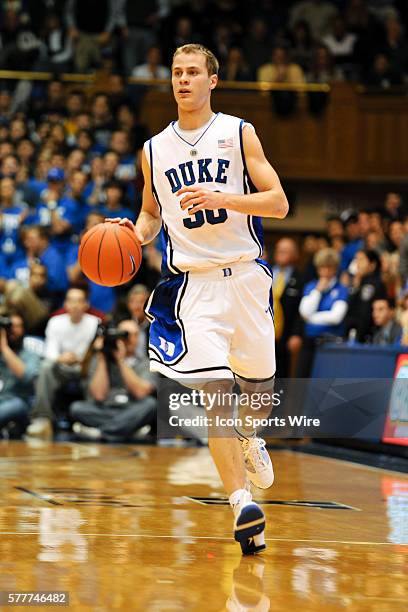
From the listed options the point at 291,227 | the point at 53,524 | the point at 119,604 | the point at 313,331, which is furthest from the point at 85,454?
the point at 291,227

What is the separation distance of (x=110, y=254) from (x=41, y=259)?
8.39m

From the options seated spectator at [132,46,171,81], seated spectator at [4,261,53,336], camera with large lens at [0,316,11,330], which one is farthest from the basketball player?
seated spectator at [132,46,171,81]

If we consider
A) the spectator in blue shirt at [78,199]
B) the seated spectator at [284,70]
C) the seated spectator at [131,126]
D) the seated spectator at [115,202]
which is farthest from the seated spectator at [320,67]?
the spectator in blue shirt at [78,199]

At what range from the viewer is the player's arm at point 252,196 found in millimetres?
5473

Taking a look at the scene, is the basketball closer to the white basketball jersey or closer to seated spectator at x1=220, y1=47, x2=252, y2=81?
the white basketball jersey

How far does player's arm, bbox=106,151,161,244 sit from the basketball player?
0.09 ft

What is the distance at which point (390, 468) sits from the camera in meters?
9.73

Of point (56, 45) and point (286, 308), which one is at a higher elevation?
point (56, 45)

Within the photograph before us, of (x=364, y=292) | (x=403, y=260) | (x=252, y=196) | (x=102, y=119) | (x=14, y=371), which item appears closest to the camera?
(x=252, y=196)

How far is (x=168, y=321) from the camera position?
588cm

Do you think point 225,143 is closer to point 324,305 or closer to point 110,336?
point 110,336

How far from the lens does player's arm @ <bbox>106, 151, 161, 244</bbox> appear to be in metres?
6.12

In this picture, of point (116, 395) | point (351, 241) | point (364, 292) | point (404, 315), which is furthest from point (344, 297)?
point (116, 395)

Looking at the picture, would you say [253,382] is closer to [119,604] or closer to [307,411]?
[119,604]
